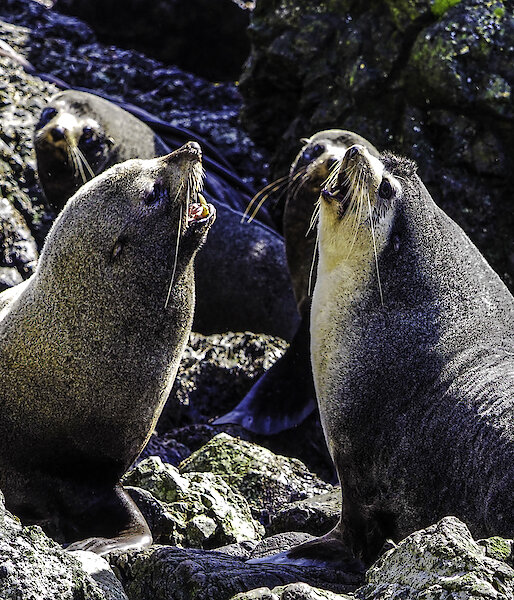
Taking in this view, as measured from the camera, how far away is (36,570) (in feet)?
10.2

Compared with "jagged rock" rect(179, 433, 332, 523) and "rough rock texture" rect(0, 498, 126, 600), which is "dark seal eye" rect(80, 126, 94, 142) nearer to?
"jagged rock" rect(179, 433, 332, 523)

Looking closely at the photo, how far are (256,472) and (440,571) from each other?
3432 mm

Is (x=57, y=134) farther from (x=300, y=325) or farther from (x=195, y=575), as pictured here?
(x=195, y=575)

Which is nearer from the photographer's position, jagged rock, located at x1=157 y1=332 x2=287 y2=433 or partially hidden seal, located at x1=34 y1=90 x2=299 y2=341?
jagged rock, located at x1=157 y1=332 x2=287 y2=433

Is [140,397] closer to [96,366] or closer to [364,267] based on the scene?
[96,366]

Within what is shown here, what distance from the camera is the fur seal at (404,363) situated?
482 centimetres

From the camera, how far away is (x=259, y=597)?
3303mm

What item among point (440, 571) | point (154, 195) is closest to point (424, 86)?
point (154, 195)

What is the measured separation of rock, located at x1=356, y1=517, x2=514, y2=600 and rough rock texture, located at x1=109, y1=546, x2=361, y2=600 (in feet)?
3.12

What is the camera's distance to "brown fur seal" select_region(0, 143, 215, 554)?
5664 millimetres

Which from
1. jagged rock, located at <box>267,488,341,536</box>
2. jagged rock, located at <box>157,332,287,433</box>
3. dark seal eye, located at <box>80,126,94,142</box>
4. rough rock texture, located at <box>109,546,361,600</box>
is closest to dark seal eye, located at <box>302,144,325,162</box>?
jagged rock, located at <box>157,332,287,433</box>

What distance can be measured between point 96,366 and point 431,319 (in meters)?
1.79

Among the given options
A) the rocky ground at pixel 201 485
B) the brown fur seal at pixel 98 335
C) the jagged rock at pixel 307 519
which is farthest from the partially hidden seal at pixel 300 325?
the jagged rock at pixel 307 519

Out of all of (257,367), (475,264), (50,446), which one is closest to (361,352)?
(475,264)
